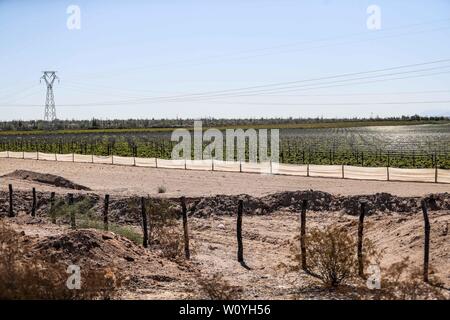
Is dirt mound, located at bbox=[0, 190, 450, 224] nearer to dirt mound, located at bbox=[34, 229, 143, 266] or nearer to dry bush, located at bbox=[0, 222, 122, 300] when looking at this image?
dirt mound, located at bbox=[34, 229, 143, 266]

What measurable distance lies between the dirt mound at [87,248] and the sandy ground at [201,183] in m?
13.0

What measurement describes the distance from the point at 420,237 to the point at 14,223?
44.9 feet

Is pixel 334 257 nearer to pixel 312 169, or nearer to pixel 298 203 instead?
pixel 298 203

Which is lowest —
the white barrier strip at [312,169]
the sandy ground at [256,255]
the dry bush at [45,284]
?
the sandy ground at [256,255]

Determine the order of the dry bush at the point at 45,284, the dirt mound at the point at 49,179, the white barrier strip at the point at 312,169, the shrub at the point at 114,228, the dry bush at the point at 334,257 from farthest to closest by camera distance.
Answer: the white barrier strip at the point at 312,169
the dirt mound at the point at 49,179
the shrub at the point at 114,228
the dry bush at the point at 334,257
the dry bush at the point at 45,284

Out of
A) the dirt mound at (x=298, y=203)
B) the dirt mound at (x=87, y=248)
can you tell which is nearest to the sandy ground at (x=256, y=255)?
the dirt mound at (x=87, y=248)

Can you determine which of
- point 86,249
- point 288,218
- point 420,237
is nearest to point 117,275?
point 86,249

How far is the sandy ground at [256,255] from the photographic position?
14008mm

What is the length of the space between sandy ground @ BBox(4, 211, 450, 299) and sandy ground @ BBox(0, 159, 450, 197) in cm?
603

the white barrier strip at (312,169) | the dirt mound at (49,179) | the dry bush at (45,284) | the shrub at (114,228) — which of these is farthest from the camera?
the white barrier strip at (312,169)

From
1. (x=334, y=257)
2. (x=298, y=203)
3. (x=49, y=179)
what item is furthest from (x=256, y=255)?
(x=49, y=179)

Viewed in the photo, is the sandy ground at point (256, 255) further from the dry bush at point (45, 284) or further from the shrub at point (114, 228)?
the dry bush at point (45, 284)

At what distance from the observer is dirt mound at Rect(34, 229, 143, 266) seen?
1511cm
